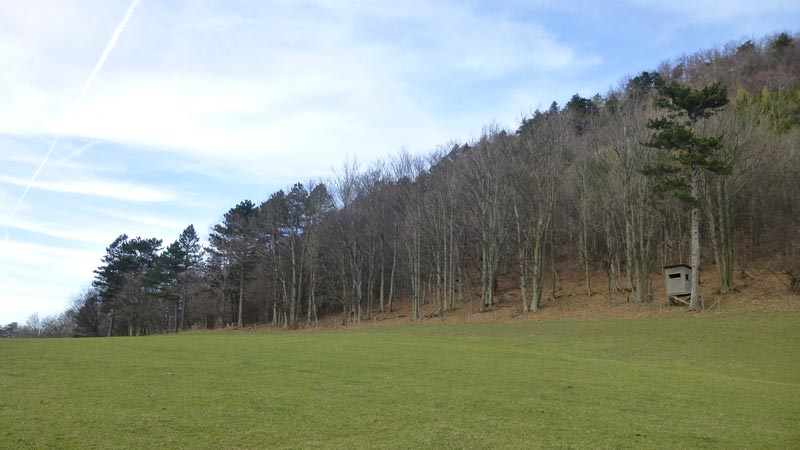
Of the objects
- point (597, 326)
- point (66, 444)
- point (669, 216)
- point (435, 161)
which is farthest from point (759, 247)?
point (66, 444)

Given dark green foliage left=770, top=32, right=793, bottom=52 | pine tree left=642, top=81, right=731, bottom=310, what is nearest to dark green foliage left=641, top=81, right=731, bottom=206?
pine tree left=642, top=81, right=731, bottom=310

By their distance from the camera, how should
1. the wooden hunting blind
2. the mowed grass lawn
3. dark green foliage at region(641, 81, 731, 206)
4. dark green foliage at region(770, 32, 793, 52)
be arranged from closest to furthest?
the mowed grass lawn, dark green foliage at region(641, 81, 731, 206), the wooden hunting blind, dark green foliage at region(770, 32, 793, 52)

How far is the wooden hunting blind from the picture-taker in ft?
124

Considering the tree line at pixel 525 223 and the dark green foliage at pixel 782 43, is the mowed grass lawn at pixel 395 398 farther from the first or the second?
the dark green foliage at pixel 782 43

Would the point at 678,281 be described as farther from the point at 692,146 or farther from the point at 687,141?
the point at 687,141

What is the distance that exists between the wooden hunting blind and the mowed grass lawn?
472 inches

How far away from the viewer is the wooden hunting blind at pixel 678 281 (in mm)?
37938

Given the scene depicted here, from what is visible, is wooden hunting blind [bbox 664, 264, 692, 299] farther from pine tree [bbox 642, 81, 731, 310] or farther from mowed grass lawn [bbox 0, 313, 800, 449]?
mowed grass lawn [bbox 0, 313, 800, 449]

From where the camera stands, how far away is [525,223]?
180 ft

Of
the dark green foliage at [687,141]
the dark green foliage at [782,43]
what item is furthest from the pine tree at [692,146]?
the dark green foliage at [782,43]

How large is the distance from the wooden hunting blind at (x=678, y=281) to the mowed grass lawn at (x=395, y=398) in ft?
39.3

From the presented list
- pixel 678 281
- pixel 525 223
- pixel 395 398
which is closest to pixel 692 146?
pixel 678 281

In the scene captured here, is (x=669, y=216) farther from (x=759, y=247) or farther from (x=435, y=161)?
(x=435, y=161)

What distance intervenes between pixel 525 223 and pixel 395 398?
143 feet
